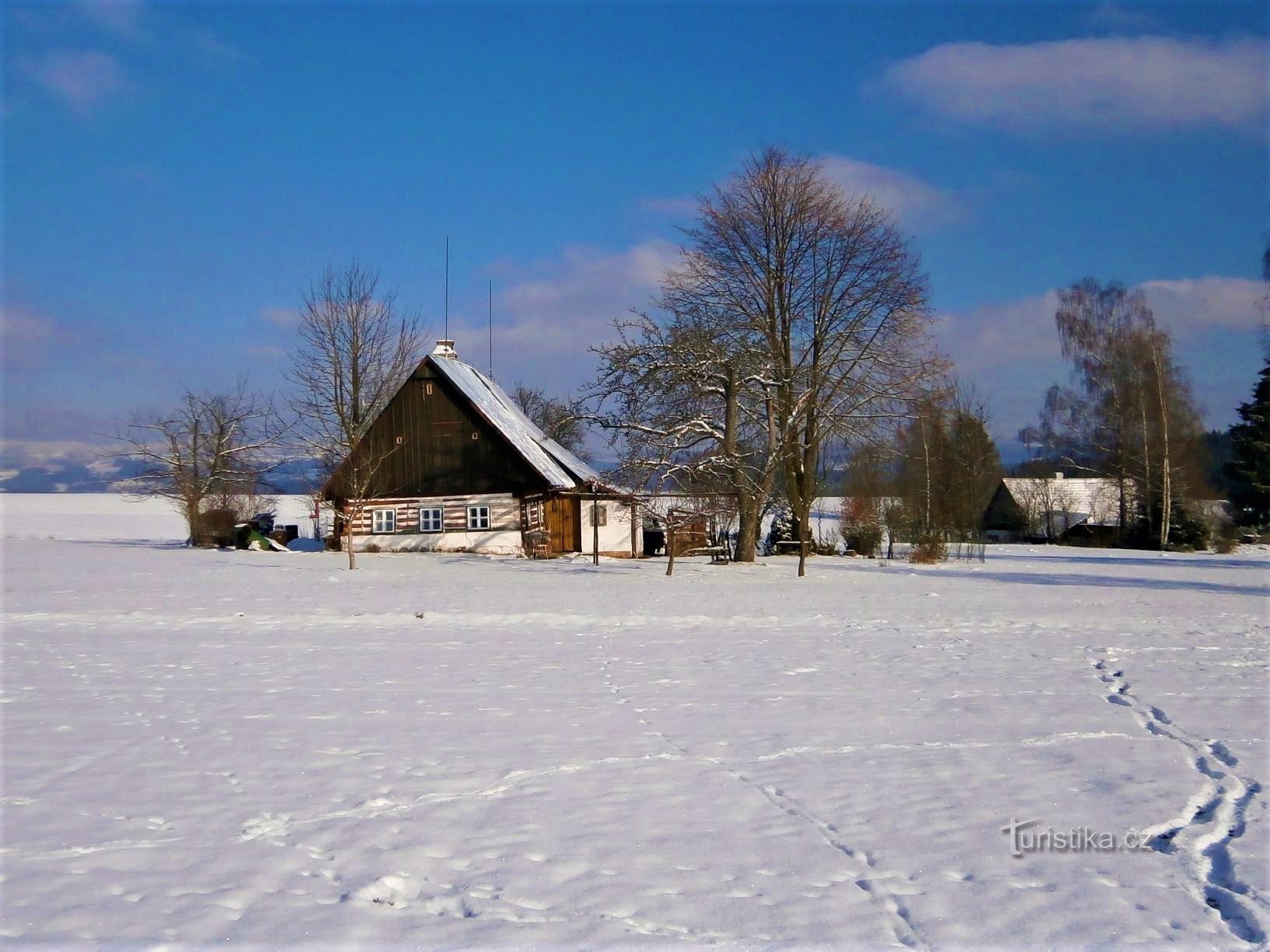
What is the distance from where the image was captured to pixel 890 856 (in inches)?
225

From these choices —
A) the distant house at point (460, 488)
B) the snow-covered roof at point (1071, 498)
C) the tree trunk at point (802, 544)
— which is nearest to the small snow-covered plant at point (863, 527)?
the tree trunk at point (802, 544)

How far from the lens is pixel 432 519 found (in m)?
38.5

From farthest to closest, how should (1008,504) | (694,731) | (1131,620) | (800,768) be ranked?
1. (1008,504)
2. (1131,620)
3. (694,731)
4. (800,768)

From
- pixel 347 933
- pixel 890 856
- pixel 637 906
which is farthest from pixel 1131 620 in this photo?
pixel 347 933

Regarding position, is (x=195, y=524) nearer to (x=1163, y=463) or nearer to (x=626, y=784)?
(x=626, y=784)

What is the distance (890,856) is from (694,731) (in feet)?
10.0

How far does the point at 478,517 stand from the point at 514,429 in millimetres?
3855

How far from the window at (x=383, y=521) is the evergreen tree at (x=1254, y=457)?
121ft

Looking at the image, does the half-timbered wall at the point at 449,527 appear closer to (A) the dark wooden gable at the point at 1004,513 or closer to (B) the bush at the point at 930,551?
(B) the bush at the point at 930,551

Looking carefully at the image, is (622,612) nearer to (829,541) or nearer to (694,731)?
(694,731)

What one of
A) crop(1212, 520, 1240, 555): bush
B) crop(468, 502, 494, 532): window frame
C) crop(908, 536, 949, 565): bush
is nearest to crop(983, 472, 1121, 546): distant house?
crop(1212, 520, 1240, 555): bush

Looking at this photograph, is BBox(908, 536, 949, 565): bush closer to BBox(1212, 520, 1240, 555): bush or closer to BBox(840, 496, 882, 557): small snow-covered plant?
BBox(840, 496, 882, 557): small snow-covered plant

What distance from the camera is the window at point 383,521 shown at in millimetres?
38781

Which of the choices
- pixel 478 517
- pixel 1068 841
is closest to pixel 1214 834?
pixel 1068 841
